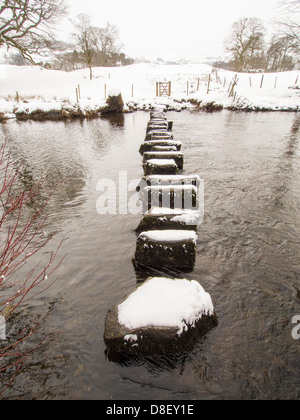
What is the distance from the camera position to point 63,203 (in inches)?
227

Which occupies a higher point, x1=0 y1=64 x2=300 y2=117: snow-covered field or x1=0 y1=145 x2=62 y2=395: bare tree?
x1=0 y1=64 x2=300 y2=117: snow-covered field

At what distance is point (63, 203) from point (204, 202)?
3.53 metres

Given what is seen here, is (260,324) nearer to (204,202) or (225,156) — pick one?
(204,202)

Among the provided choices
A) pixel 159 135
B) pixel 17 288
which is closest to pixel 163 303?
pixel 17 288

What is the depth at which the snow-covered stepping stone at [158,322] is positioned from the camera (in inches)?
92.4

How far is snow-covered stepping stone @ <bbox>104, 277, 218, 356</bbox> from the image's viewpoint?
2.35m

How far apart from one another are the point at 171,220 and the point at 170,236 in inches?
16.6

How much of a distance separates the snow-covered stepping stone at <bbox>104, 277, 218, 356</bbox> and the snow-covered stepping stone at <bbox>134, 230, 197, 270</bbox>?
0.80 meters

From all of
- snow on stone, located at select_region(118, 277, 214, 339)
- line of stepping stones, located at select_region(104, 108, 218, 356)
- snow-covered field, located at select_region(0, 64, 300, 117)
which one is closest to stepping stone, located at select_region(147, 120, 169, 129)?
line of stepping stones, located at select_region(104, 108, 218, 356)

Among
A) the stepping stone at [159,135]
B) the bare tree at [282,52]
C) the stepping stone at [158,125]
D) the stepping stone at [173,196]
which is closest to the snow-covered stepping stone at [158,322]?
the stepping stone at [173,196]

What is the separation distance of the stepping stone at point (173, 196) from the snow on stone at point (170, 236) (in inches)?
39.7

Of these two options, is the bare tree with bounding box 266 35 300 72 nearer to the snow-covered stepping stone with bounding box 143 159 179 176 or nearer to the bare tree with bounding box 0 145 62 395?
the snow-covered stepping stone with bounding box 143 159 179 176

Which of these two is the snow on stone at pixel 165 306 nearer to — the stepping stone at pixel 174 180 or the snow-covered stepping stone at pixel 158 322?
the snow-covered stepping stone at pixel 158 322
